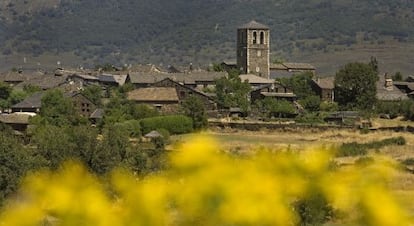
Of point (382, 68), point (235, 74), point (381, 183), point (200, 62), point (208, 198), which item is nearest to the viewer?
point (208, 198)

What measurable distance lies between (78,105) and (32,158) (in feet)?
85.0

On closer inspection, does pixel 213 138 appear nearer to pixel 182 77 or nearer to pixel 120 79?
pixel 182 77

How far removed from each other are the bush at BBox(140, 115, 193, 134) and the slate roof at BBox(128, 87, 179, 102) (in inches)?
334

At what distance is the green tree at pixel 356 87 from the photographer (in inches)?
2480

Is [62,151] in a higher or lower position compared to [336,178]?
lower

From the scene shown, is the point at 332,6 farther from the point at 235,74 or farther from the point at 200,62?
the point at 235,74

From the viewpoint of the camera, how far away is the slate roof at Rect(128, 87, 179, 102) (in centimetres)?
6306

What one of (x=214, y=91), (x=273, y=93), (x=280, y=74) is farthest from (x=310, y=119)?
(x=280, y=74)

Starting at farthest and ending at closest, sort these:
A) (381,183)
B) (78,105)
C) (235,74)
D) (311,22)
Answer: (311,22) < (235,74) < (78,105) < (381,183)

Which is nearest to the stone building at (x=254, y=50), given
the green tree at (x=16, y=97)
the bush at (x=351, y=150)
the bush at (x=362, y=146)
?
the green tree at (x=16, y=97)

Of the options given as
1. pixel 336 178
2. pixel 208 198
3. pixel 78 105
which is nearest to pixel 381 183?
pixel 336 178

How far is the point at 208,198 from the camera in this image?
4.71 meters

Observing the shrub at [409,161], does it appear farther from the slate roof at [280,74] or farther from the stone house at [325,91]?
the slate roof at [280,74]

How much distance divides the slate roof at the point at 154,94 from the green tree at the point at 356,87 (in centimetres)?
1193
